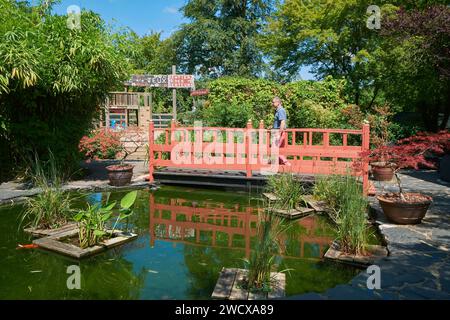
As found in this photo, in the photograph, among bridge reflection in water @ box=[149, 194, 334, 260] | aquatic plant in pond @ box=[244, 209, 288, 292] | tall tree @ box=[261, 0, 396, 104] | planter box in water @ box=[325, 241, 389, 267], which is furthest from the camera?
tall tree @ box=[261, 0, 396, 104]

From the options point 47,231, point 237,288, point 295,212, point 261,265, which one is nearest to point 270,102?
point 295,212

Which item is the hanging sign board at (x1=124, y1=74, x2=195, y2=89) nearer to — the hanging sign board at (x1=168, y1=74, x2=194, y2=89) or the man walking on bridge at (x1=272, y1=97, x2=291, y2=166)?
the hanging sign board at (x1=168, y1=74, x2=194, y2=89)

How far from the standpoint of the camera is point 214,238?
17.0ft

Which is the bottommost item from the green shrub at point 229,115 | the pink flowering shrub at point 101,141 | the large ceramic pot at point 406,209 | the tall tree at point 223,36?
the large ceramic pot at point 406,209

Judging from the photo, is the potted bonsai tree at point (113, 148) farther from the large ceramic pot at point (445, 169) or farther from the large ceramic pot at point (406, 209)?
the large ceramic pot at point (445, 169)

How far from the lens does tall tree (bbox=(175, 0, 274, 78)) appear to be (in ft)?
73.8

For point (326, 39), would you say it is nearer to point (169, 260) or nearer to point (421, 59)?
point (421, 59)

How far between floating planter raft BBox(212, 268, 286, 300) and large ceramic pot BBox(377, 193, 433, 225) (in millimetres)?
2186

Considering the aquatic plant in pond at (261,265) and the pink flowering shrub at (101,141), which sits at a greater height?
the pink flowering shrub at (101,141)

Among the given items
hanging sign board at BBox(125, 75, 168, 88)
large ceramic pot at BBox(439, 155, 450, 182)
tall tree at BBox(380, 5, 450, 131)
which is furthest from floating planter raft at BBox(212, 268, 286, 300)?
hanging sign board at BBox(125, 75, 168, 88)

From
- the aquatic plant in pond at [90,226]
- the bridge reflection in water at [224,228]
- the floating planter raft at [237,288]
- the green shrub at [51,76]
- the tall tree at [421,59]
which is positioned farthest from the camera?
the tall tree at [421,59]

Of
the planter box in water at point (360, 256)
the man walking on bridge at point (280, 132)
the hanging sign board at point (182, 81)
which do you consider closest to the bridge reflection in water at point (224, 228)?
the planter box in water at point (360, 256)

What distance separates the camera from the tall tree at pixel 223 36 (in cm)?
2250

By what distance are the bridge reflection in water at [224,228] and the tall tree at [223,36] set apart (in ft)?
55.7
